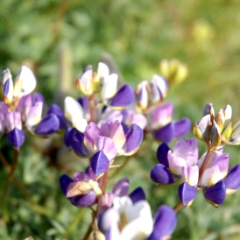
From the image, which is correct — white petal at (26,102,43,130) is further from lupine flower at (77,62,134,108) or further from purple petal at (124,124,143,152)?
purple petal at (124,124,143,152)

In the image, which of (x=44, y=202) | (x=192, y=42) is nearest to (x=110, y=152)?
(x=44, y=202)

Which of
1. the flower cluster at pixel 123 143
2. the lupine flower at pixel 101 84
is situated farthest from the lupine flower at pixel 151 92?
the lupine flower at pixel 101 84

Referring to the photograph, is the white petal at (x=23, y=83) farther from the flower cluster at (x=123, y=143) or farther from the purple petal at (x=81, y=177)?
the purple petal at (x=81, y=177)

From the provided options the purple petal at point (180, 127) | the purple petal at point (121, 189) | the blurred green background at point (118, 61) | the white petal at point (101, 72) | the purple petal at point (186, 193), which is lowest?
the blurred green background at point (118, 61)

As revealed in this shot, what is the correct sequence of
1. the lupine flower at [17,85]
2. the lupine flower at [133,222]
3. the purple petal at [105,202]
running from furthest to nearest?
the lupine flower at [17,85] < the purple petal at [105,202] < the lupine flower at [133,222]

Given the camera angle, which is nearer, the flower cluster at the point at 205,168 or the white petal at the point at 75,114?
the flower cluster at the point at 205,168

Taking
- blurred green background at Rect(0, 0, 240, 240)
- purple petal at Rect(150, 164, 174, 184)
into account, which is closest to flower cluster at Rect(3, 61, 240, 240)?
purple petal at Rect(150, 164, 174, 184)
